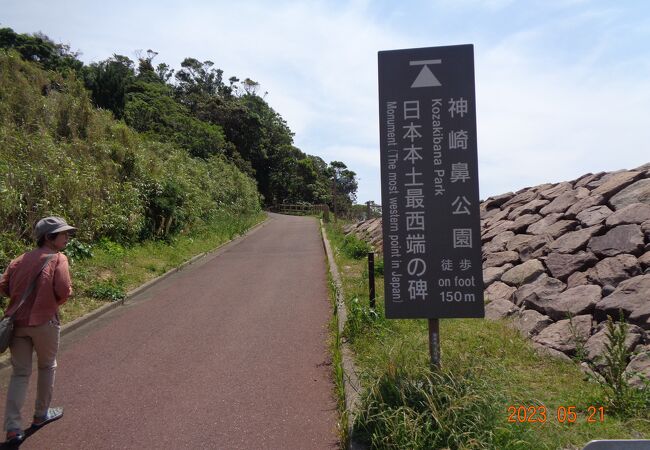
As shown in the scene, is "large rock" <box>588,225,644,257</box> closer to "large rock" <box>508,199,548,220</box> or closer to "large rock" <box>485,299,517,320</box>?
"large rock" <box>485,299,517,320</box>

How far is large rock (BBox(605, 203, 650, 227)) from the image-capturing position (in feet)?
24.4

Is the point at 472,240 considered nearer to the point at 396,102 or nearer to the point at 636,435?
the point at 396,102

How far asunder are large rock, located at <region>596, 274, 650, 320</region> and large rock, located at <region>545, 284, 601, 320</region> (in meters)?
0.17

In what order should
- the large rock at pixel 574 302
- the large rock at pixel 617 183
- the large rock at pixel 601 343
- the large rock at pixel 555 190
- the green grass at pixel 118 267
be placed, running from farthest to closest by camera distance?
the large rock at pixel 555 190
the green grass at pixel 118 267
the large rock at pixel 617 183
the large rock at pixel 574 302
the large rock at pixel 601 343

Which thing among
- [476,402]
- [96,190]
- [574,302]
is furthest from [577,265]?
[96,190]

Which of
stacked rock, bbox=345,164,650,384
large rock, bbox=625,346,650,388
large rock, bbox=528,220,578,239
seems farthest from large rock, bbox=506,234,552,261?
large rock, bbox=625,346,650,388

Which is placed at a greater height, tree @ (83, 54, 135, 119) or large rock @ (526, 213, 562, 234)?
tree @ (83, 54, 135, 119)

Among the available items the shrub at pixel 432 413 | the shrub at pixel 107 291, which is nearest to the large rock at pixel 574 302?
the shrub at pixel 432 413

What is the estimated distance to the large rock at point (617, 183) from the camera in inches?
342

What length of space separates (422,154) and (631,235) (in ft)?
15.1

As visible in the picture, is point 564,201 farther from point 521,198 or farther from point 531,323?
point 531,323

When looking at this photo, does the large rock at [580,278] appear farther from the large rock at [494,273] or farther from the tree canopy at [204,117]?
the tree canopy at [204,117]

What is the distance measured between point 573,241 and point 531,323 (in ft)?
7.61

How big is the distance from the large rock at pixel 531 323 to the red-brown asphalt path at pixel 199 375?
2516 mm
